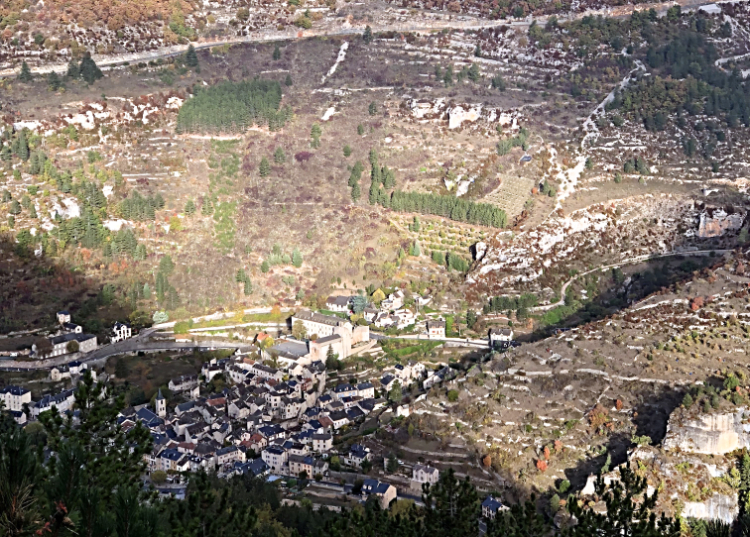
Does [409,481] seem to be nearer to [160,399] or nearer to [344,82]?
[160,399]

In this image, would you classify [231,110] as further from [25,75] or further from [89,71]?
[25,75]

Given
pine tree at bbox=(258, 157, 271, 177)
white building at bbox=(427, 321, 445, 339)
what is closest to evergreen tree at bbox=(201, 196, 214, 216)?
pine tree at bbox=(258, 157, 271, 177)

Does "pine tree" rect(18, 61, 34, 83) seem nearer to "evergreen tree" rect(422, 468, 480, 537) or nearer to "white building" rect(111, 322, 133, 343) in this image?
"white building" rect(111, 322, 133, 343)

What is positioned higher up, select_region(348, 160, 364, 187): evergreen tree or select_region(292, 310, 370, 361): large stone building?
select_region(348, 160, 364, 187): evergreen tree

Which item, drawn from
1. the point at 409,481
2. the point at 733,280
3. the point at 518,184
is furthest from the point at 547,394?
Answer: the point at 518,184

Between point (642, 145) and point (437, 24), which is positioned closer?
point (642, 145)

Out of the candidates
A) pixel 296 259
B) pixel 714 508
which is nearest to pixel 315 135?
pixel 296 259

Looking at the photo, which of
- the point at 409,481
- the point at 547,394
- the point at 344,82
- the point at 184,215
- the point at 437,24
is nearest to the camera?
the point at 409,481
